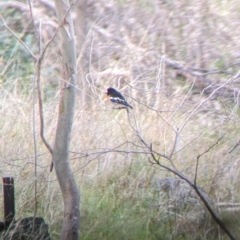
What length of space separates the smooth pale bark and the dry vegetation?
286 mm

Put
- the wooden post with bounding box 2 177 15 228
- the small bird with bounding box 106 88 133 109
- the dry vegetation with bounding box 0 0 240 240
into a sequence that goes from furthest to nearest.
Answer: the dry vegetation with bounding box 0 0 240 240 → the small bird with bounding box 106 88 133 109 → the wooden post with bounding box 2 177 15 228

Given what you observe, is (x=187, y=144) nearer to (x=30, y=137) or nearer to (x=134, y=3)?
(x=30, y=137)

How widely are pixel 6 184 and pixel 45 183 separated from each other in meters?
0.59

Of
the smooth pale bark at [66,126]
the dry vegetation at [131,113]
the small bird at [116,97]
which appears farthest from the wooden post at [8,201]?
the small bird at [116,97]

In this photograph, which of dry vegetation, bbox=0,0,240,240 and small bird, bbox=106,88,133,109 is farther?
dry vegetation, bbox=0,0,240,240

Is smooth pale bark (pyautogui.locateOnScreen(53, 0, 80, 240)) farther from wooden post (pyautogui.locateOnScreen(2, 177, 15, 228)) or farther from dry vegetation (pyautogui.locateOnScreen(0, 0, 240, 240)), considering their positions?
wooden post (pyautogui.locateOnScreen(2, 177, 15, 228))

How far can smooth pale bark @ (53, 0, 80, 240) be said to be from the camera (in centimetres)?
378

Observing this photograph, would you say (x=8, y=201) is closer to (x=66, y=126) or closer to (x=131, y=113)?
(x=66, y=126)

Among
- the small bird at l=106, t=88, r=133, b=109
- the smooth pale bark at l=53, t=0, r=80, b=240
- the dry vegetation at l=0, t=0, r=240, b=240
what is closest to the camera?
the smooth pale bark at l=53, t=0, r=80, b=240

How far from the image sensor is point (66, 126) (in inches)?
153

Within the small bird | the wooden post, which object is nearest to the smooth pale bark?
the wooden post

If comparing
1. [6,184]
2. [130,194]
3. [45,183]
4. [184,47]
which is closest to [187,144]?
[130,194]

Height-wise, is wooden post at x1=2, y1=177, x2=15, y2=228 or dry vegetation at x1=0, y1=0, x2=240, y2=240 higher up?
dry vegetation at x1=0, y1=0, x2=240, y2=240

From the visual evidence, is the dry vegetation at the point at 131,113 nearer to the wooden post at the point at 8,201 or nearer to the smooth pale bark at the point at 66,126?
the wooden post at the point at 8,201
